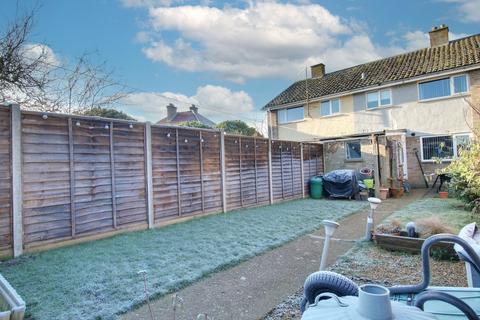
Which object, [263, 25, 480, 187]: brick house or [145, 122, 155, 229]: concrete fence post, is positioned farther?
[263, 25, 480, 187]: brick house

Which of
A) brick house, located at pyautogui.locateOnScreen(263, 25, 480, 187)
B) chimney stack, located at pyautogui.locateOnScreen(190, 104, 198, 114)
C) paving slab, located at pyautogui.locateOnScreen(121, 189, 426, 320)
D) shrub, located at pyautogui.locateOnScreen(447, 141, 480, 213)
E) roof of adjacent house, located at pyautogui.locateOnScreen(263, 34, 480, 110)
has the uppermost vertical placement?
chimney stack, located at pyautogui.locateOnScreen(190, 104, 198, 114)

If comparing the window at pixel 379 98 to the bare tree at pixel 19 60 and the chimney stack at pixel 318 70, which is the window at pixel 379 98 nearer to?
the chimney stack at pixel 318 70

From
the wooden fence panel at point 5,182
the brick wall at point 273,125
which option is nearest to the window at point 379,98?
the brick wall at point 273,125

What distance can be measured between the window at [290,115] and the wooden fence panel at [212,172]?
1152 centimetres

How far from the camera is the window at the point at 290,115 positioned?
752 inches

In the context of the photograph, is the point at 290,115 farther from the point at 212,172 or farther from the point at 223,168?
the point at 212,172

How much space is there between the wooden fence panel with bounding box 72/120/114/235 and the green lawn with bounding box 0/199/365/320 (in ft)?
1.50

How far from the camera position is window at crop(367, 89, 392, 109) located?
15.6m

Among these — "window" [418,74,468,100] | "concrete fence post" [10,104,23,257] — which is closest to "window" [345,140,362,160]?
"window" [418,74,468,100]

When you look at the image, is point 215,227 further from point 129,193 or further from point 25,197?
point 25,197

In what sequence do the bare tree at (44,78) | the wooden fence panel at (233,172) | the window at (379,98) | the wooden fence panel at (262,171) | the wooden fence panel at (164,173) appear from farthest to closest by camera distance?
the window at (379,98), the wooden fence panel at (262,171), the wooden fence panel at (233,172), the bare tree at (44,78), the wooden fence panel at (164,173)

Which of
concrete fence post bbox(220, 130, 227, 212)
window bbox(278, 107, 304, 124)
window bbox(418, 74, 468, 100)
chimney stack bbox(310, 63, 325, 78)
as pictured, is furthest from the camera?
chimney stack bbox(310, 63, 325, 78)

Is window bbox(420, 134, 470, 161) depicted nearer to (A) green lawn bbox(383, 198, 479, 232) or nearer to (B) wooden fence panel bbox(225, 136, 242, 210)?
(A) green lawn bbox(383, 198, 479, 232)

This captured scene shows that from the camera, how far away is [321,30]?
11.8 meters
